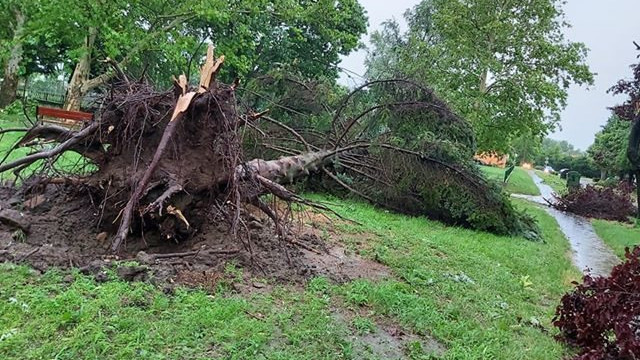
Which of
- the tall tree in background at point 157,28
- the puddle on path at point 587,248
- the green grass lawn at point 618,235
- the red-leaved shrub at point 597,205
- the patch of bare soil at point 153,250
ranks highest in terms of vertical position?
the tall tree in background at point 157,28

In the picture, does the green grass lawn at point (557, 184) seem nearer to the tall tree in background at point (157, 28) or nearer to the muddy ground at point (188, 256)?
the tall tree in background at point (157, 28)

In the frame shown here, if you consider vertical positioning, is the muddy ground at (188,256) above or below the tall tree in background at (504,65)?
below

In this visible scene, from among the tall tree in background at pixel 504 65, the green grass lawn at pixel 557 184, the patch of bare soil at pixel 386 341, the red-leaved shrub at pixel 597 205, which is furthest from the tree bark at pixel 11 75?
the green grass lawn at pixel 557 184

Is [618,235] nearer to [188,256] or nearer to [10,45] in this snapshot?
[188,256]

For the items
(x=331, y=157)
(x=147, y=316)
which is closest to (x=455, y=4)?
(x=331, y=157)

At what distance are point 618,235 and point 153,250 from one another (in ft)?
38.3

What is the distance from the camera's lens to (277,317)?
3.02 metres

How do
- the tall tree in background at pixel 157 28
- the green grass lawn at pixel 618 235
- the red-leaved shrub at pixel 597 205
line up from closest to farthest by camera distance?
the green grass lawn at pixel 618 235, the tall tree in background at pixel 157 28, the red-leaved shrub at pixel 597 205

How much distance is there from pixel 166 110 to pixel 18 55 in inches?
653

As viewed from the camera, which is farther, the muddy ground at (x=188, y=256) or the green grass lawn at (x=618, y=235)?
the green grass lawn at (x=618, y=235)

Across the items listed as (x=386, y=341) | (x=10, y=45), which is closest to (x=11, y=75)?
(x=10, y=45)

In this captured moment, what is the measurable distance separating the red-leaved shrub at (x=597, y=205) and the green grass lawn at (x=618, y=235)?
151cm

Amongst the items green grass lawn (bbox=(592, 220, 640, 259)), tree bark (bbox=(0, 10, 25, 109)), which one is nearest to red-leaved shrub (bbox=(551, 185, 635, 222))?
green grass lawn (bbox=(592, 220, 640, 259))

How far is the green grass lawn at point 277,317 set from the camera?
2.38 m
